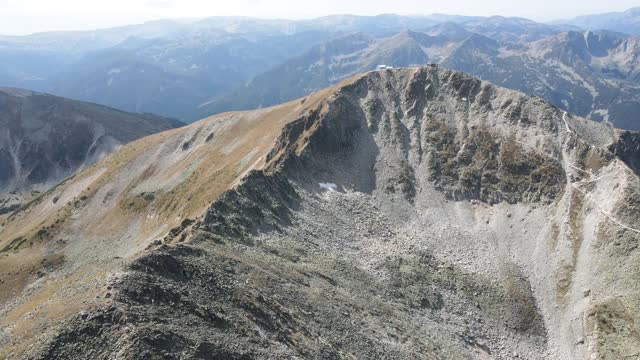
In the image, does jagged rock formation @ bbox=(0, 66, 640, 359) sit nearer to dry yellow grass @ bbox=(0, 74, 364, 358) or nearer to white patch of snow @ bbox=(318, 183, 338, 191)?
white patch of snow @ bbox=(318, 183, 338, 191)

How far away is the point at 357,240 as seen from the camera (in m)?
94.8

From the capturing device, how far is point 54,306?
47.1 meters

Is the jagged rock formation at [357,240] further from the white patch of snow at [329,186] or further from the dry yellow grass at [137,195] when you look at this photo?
the dry yellow grass at [137,195]

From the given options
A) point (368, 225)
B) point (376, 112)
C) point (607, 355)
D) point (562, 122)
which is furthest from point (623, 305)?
point (376, 112)

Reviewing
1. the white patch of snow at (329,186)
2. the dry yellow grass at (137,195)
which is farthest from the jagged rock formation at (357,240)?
the dry yellow grass at (137,195)

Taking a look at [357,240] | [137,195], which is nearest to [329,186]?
[357,240]

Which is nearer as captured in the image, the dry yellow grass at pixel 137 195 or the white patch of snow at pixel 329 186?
the white patch of snow at pixel 329 186

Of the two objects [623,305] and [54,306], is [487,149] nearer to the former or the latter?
[623,305]

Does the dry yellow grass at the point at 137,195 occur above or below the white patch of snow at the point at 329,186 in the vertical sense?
below

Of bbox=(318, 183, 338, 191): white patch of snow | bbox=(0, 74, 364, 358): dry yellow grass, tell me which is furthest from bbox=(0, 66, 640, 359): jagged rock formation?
bbox=(0, 74, 364, 358): dry yellow grass

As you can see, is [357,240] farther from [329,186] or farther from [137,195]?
[137,195]

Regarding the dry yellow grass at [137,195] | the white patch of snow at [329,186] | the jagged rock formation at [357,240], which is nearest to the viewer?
the jagged rock formation at [357,240]

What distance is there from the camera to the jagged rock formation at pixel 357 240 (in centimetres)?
4825

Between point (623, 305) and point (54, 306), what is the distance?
8451cm
